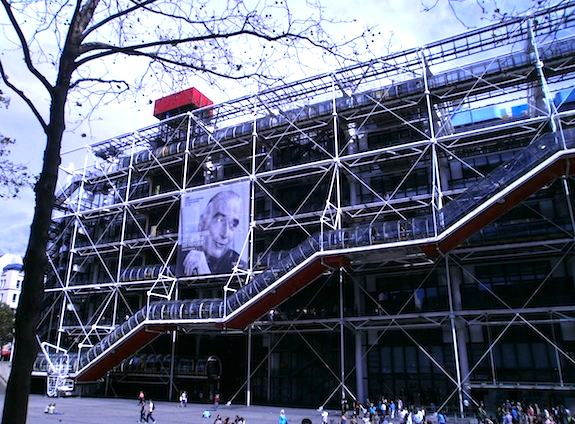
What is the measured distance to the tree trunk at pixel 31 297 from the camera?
152 inches

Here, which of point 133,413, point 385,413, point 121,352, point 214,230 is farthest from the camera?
point 214,230

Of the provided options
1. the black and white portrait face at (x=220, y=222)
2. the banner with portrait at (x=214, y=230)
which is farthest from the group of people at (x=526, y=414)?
the black and white portrait face at (x=220, y=222)

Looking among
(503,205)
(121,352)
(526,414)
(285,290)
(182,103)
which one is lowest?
(526,414)

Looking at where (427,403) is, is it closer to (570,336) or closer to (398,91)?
(570,336)

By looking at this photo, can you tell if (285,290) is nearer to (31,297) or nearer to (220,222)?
(220,222)

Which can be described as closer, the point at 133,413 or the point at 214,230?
the point at 133,413

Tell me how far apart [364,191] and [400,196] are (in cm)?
190

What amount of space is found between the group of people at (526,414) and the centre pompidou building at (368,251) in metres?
0.91

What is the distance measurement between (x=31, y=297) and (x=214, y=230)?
21.6m

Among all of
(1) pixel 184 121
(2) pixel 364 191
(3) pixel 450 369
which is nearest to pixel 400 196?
(2) pixel 364 191

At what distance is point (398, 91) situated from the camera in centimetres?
2369

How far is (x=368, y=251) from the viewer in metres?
19.4

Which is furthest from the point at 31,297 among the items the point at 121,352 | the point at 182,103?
the point at 182,103

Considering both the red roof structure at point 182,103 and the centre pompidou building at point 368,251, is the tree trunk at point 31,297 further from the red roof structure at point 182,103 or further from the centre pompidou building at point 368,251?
the red roof structure at point 182,103
